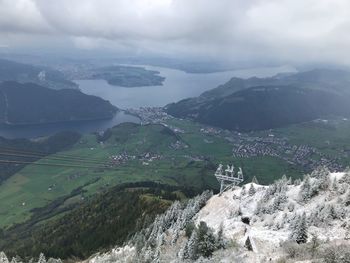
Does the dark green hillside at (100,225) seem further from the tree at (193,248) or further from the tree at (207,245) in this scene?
the tree at (207,245)

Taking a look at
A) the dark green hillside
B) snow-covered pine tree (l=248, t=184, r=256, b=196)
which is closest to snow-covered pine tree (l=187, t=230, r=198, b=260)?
snow-covered pine tree (l=248, t=184, r=256, b=196)

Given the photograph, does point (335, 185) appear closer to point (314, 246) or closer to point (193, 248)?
point (314, 246)

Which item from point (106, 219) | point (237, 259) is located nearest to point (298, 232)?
point (237, 259)

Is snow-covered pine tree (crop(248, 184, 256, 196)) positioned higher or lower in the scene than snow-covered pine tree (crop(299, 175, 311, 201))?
lower

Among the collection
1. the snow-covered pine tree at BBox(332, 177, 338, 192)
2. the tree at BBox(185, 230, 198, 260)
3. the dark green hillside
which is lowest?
the dark green hillside

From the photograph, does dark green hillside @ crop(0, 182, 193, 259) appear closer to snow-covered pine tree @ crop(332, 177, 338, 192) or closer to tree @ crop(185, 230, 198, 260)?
tree @ crop(185, 230, 198, 260)

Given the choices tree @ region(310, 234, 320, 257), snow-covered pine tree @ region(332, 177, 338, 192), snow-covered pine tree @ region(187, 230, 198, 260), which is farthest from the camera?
snow-covered pine tree @ region(332, 177, 338, 192)

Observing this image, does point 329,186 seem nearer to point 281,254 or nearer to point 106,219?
point 281,254

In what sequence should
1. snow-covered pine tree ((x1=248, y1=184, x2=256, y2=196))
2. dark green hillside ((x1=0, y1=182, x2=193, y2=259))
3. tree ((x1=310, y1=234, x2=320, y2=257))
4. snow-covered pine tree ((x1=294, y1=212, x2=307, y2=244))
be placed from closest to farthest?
tree ((x1=310, y1=234, x2=320, y2=257))
snow-covered pine tree ((x1=294, y1=212, x2=307, y2=244))
snow-covered pine tree ((x1=248, y1=184, x2=256, y2=196))
dark green hillside ((x1=0, y1=182, x2=193, y2=259))
